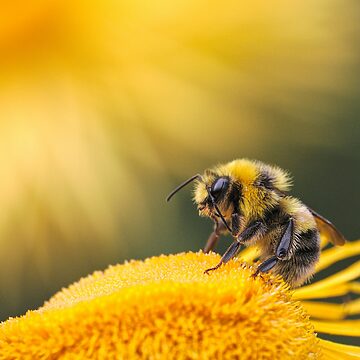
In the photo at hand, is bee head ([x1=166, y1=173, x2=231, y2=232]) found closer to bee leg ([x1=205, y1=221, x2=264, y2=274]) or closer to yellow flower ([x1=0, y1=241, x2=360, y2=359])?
bee leg ([x1=205, y1=221, x2=264, y2=274])

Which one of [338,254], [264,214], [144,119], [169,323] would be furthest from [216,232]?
[144,119]

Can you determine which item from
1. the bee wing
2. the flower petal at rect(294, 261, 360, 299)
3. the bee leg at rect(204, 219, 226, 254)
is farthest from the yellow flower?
the flower petal at rect(294, 261, 360, 299)

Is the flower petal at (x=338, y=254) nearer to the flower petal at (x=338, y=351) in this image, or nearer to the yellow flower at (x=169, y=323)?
the flower petal at (x=338, y=351)

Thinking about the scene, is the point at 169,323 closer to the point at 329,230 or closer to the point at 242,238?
the point at 242,238

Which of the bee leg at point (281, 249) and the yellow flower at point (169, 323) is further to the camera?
the bee leg at point (281, 249)

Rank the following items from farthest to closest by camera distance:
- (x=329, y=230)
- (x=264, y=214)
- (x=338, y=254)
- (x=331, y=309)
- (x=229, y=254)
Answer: (x=338, y=254)
(x=331, y=309)
(x=329, y=230)
(x=264, y=214)
(x=229, y=254)

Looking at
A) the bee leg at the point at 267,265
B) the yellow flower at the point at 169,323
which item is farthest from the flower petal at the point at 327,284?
the yellow flower at the point at 169,323
